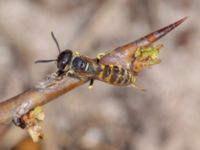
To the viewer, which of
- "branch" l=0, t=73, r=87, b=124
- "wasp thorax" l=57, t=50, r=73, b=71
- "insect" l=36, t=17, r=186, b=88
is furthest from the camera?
"wasp thorax" l=57, t=50, r=73, b=71

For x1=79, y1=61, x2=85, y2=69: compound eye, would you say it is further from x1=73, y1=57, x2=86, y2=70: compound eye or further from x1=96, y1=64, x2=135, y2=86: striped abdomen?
x1=96, y1=64, x2=135, y2=86: striped abdomen

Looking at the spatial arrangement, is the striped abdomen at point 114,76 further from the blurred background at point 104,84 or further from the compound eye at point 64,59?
the blurred background at point 104,84

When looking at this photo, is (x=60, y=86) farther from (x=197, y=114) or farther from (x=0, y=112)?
(x=197, y=114)

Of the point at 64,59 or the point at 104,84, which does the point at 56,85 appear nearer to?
the point at 64,59

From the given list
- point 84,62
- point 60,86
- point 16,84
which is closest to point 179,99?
point 16,84

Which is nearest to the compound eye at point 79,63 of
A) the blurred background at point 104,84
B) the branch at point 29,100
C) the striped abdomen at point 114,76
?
the striped abdomen at point 114,76

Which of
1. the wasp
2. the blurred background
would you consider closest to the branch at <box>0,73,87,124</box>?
the wasp

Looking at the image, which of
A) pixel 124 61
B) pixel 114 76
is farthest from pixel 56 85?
pixel 114 76

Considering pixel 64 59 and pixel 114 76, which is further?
pixel 64 59
